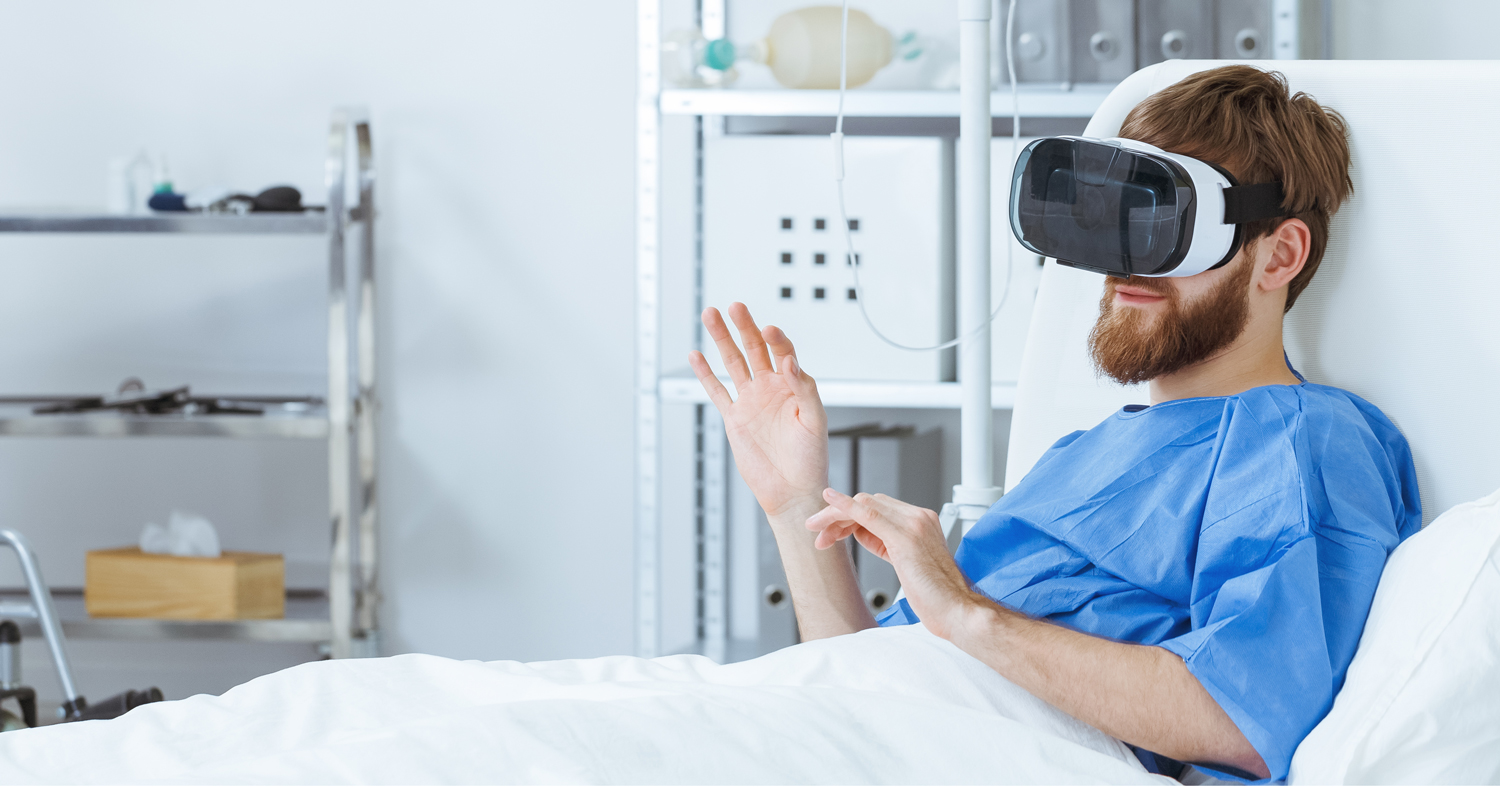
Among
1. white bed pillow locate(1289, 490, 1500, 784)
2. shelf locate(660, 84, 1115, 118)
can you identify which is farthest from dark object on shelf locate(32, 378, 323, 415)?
white bed pillow locate(1289, 490, 1500, 784)

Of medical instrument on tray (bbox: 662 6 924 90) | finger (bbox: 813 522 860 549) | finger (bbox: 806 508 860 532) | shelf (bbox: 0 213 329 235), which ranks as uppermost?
medical instrument on tray (bbox: 662 6 924 90)

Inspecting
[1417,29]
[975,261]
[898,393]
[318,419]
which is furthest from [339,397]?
[1417,29]

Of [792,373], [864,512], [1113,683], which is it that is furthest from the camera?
[792,373]

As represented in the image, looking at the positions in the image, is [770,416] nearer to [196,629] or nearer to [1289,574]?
[1289,574]

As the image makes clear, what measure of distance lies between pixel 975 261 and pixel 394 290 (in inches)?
55.0

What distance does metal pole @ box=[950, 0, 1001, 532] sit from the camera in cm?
107

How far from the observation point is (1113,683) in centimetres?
77

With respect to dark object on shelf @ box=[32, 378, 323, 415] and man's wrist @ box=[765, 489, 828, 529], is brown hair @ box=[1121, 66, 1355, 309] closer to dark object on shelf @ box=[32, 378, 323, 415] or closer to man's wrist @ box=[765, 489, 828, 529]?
man's wrist @ box=[765, 489, 828, 529]

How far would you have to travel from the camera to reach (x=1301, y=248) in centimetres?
93

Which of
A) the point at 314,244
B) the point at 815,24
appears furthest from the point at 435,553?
the point at 815,24

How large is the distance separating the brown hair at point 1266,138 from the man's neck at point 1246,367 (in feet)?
0.18

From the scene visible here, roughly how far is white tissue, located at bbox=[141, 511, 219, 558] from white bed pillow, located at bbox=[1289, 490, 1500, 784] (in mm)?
1821

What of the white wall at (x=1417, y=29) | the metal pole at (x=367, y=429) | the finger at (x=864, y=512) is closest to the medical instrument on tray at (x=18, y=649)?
the metal pole at (x=367, y=429)

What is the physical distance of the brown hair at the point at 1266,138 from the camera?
3.01 feet
